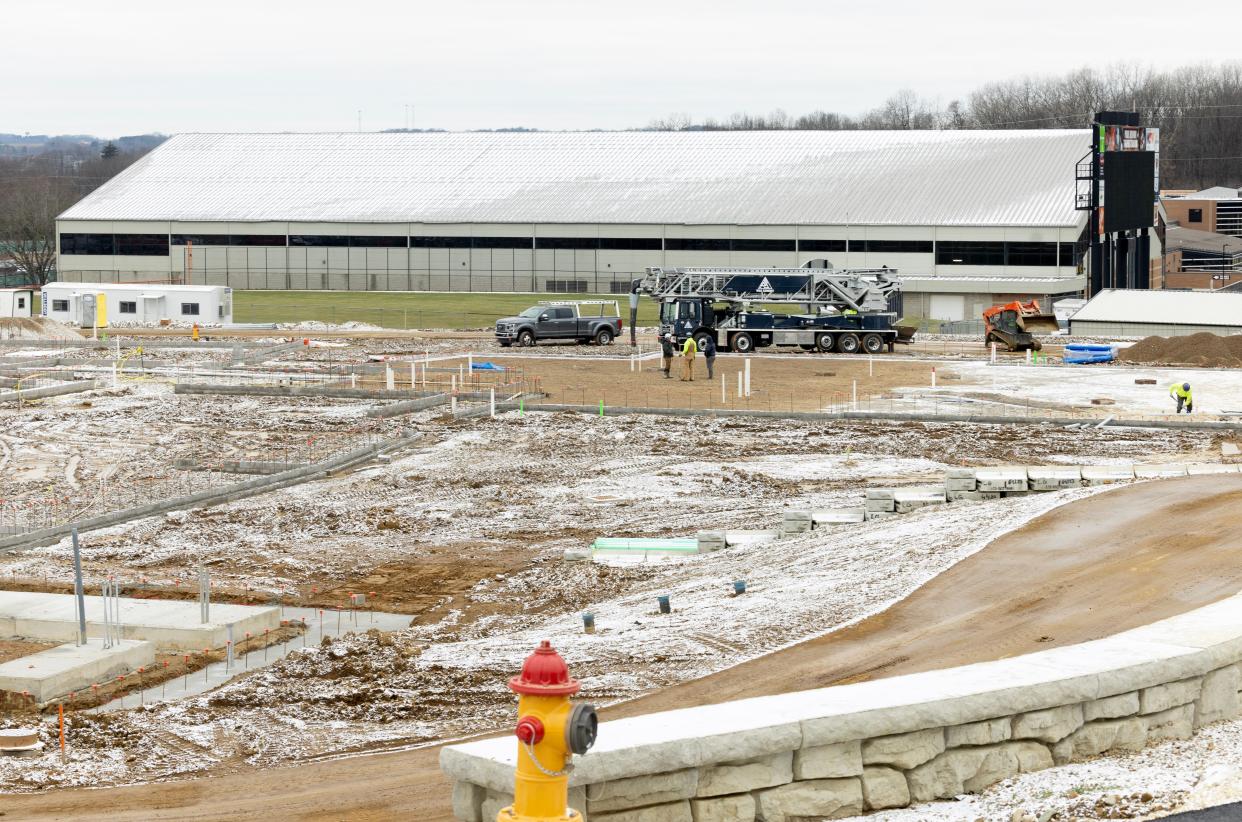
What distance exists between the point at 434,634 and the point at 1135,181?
66.8m

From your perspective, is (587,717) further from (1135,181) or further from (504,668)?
(1135,181)

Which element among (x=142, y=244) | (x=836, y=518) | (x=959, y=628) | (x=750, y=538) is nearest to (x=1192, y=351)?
(x=836, y=518)

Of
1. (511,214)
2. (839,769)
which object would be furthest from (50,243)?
(839,769)

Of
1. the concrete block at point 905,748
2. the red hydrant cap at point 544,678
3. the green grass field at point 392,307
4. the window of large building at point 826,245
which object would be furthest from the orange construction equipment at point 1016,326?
the red hydrant cap at point 544,678

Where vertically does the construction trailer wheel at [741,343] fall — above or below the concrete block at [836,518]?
above

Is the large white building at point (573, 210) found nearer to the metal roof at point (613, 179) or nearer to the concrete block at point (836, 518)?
the metal roof at point (613, 179)

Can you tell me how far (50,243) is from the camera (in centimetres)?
11469

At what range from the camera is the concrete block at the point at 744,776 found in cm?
869

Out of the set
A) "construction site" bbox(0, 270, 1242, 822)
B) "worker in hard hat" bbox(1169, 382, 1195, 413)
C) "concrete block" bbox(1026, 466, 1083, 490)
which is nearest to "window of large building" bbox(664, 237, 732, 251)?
"construction site" bbox(0, 270, 1242, 822)

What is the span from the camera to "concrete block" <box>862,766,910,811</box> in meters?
9.14

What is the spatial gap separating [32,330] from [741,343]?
2849 cm

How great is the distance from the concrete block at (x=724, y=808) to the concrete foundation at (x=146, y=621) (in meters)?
11.6

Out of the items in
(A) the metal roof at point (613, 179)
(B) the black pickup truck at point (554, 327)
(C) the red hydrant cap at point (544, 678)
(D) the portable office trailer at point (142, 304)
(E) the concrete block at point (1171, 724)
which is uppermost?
(A) the metal roof at point (613, 179)

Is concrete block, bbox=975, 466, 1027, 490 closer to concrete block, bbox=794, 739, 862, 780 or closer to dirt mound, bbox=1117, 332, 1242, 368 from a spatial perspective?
concrete block, bbox=794, 739, 862, 780
